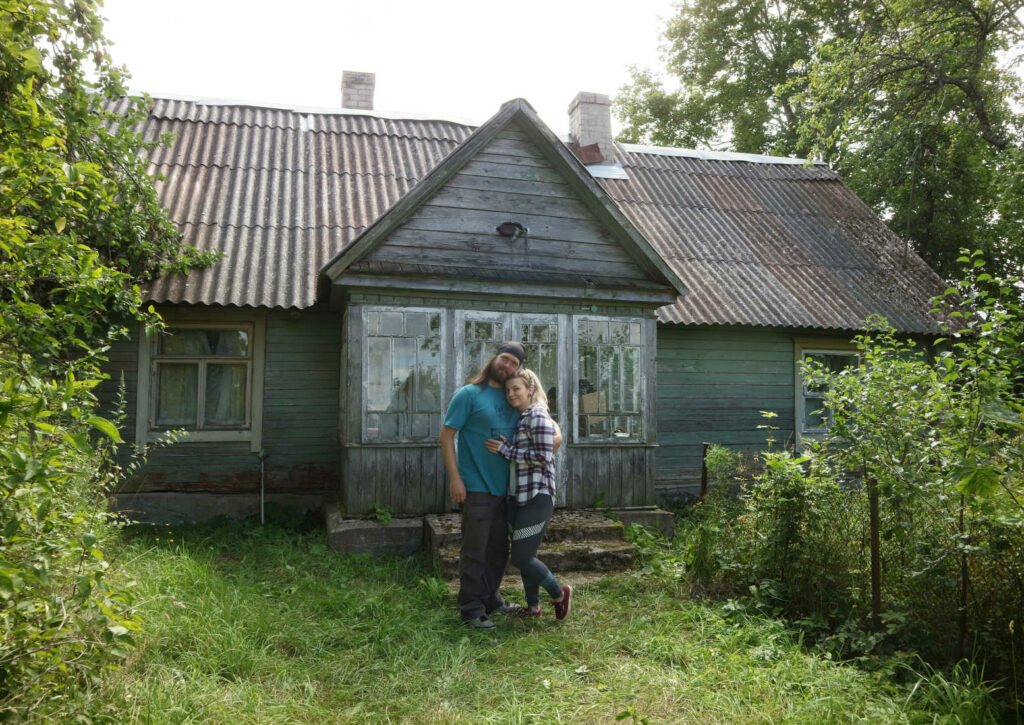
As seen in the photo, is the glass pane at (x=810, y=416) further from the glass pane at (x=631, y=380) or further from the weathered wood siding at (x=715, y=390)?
the glass pane at (x=631, y=380)

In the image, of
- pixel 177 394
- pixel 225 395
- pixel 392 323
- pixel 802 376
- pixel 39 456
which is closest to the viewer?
pixel 39 456

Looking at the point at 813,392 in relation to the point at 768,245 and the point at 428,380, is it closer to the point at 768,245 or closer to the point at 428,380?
the point at 768,245

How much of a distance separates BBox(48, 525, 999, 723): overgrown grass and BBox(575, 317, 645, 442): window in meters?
2.43

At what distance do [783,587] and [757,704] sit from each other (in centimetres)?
170

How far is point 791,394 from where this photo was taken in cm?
1068

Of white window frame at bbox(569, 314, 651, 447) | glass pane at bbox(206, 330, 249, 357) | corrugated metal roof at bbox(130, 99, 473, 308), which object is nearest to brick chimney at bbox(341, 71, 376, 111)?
corrugated metal roof at bbox(130, 99, 473, 308)

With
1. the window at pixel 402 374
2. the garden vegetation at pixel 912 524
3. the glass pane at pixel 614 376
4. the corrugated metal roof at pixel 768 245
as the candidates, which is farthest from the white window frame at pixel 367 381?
the corrugated metal roof at pixel 768 245

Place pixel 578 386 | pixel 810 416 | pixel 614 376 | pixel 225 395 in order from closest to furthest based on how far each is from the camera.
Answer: pixel 578 386 → pixel 614 376 → pixel 225 395 → pixel 810 416

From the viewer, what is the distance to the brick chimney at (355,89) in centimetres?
1325

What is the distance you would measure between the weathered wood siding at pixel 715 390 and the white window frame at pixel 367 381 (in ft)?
12.7

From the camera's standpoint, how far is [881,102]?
16.7m

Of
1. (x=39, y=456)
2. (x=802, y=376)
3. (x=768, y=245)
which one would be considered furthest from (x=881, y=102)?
(x=39, y=456)

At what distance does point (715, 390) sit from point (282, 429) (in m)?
6.17

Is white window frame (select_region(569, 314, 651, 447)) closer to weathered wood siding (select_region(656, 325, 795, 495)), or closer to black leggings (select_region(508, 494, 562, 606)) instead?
weathered wood siding (select_region(656, 325, 795, 495))
